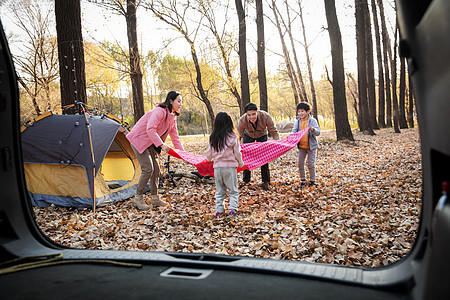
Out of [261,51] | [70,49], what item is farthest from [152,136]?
[261,51]

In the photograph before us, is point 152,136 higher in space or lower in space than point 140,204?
higher

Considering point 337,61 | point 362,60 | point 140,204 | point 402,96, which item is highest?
point 362,60

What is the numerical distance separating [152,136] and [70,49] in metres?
3.45

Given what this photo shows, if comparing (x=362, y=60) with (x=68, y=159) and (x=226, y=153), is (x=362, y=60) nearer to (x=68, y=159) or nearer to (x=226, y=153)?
(x=226, y=153)

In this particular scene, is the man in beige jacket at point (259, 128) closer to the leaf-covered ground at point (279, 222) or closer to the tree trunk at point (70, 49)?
the leaf-covered ground at point (279, 222)

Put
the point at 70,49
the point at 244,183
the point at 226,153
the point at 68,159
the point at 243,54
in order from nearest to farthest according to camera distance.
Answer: the point at 226,153 → the point at 68,159 → the point at 70,49 → the point at 244,183 → the point at 243,54

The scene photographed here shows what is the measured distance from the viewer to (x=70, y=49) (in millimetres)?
6941

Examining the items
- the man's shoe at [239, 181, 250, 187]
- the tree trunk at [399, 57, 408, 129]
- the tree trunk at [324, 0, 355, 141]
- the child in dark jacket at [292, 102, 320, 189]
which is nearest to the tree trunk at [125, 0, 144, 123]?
the man's shoe at [239, 181, 250, 187]

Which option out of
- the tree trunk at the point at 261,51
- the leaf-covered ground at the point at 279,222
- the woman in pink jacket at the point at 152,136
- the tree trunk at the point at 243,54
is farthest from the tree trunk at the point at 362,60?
the woman in pink jacket at the point at 152,136

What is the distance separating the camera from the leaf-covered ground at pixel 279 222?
3.57m

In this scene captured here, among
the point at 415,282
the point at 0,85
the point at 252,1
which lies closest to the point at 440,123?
the point at 415,282

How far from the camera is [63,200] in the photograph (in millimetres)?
5797

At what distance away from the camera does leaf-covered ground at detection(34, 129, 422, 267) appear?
11.7 feet

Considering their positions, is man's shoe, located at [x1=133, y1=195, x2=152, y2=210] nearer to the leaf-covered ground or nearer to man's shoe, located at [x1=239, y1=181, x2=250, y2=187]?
the leaf-covered ground
